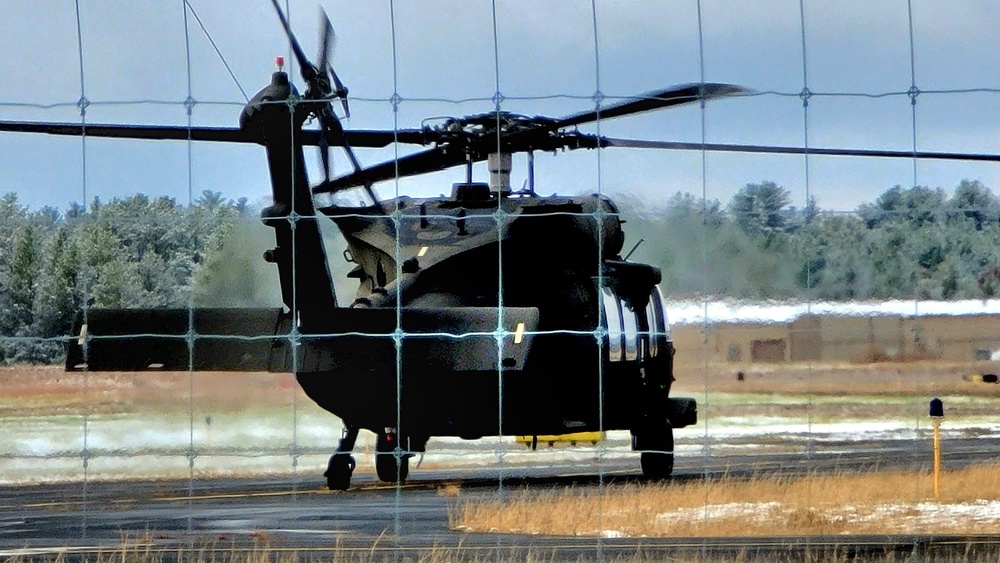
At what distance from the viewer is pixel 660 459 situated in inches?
706

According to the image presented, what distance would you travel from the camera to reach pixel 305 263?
15500 mm

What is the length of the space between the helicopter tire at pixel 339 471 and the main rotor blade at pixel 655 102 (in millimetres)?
3628

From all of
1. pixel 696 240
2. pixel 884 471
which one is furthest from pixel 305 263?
pixel 884 471

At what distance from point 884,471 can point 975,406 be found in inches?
117

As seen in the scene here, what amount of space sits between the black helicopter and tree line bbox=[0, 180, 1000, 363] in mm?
525

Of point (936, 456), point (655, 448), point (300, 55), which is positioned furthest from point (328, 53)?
point (936, 456)

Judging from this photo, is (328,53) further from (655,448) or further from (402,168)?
(655,448)

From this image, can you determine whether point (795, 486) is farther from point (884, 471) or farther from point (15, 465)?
point (15, 465)

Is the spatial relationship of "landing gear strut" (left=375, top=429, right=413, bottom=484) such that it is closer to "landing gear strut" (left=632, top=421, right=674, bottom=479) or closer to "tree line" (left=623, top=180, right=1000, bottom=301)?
"landing gear strut" (left=632, top=421, right=674, bottom=479)

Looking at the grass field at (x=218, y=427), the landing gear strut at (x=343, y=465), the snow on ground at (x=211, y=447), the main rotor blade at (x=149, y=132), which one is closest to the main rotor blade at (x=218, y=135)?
the main rotor blade at (x=149, y=132)

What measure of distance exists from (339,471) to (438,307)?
78.1 inches

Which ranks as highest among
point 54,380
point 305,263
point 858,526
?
point 305,263

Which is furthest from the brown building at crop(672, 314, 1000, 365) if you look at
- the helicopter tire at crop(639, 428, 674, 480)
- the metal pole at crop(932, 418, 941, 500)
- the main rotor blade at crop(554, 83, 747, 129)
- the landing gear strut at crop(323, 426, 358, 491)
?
the landing gear strut at crop(323, 426, 358, 491)

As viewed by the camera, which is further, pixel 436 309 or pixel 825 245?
pixel 825 245
